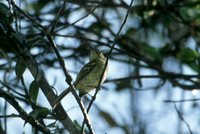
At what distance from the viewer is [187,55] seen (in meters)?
3.98

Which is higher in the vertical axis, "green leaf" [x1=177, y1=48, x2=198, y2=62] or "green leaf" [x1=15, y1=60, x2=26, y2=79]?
"green leaf" [x1=177, y1=48, x2=198, y2=62]

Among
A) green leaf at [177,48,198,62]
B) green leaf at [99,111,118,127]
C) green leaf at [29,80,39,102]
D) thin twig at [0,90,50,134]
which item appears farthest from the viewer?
green leaf at [99,111,118,127]

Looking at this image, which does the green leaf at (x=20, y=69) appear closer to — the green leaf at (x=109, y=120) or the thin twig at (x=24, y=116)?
the thin twig at (x=24, y=116)

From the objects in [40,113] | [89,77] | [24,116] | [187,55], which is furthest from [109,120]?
[24,116]

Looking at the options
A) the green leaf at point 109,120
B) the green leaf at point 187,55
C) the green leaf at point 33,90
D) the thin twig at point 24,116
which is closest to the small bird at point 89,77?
the green leaf at point 33,90

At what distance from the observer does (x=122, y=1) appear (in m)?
3.80

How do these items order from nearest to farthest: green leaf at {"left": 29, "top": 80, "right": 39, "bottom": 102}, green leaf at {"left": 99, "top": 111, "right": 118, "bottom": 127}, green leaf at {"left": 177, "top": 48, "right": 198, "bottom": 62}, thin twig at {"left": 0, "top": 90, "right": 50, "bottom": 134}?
thin twig at {"left": 0, "top": 90, "right": 50, "bottom": 134}, green leaf at {"left": 29, "top": 80, "right": 39, "bottom": 102}, green leaf at {"left": 177, "top": 48, "right": 198, "bottom": 62}, green leaf at {"left": 99, "top": 111, "right": 118, "bottom": 127}

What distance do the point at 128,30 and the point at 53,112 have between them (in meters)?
1.64

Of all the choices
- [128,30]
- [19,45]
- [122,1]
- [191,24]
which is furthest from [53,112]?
[191,24]

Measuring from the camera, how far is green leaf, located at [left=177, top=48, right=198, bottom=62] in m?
3.95

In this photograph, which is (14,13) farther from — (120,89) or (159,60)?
(120,89)

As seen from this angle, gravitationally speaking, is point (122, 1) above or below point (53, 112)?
above

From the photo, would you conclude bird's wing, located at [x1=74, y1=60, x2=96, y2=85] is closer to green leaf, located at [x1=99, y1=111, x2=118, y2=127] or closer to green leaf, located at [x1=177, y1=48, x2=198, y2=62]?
green leaf, located at [x1=177, y1=48, x2=198, y2=62]

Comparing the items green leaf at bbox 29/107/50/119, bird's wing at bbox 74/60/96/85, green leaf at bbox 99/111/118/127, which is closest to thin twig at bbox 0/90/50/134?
green leaf at bbox 29/107/50/119
